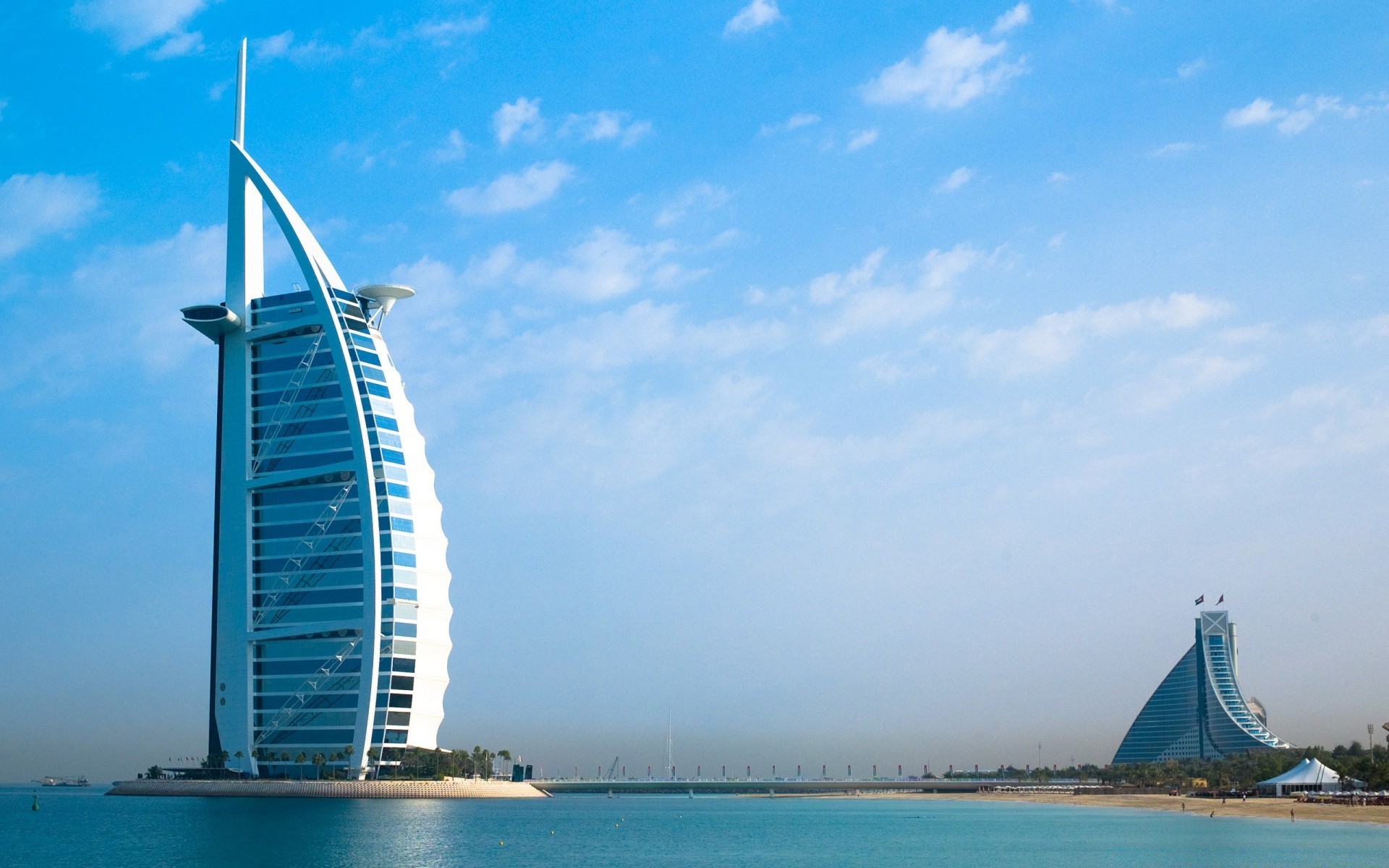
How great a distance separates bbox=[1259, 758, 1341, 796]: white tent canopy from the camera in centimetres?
15238

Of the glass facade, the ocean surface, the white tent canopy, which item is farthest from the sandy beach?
the glass facade

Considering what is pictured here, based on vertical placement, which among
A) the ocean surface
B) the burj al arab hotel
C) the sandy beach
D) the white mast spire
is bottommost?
the sandy beach

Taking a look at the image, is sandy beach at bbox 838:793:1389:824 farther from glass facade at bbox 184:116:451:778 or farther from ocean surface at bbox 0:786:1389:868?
glass facade at bbox 184:116:451:778

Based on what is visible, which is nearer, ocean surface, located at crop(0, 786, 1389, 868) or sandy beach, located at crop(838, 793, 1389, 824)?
ocean surface, located at crop(0, 786, 1389, 868)

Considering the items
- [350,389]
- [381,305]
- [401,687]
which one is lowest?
[401,687]

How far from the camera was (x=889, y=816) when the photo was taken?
13675 centimetres

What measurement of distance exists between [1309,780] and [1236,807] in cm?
1927

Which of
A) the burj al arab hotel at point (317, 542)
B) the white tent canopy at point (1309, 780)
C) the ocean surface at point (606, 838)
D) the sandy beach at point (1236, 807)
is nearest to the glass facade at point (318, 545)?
the burj al arab hotel at point (317, 542)

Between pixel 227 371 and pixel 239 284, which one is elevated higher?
pixel 239 284

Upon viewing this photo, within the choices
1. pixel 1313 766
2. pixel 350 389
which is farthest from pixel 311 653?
pixel 1313 766

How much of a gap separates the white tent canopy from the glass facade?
98.5 metres

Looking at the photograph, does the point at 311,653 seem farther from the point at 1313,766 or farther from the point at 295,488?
the point at 1313,766

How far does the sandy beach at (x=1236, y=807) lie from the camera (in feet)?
368

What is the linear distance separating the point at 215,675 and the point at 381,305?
1670 inches
